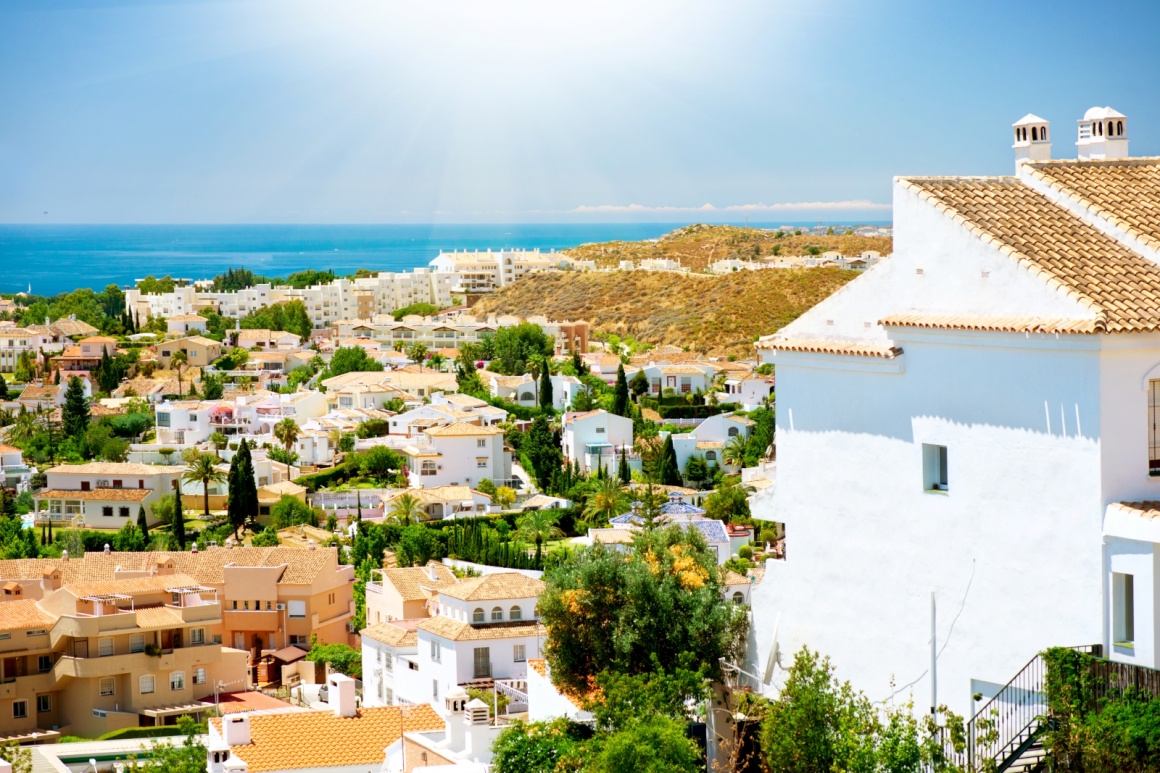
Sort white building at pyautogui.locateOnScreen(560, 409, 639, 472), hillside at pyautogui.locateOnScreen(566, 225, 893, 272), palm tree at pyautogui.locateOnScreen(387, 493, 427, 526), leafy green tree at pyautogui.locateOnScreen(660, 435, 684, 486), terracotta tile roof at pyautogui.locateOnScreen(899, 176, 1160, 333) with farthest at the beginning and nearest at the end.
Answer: hillside at pyautogui.locateOnScreen(566, 225, 893, 272) < white building at pyautogui.locateOnScreen(560, 409, 639, 472) < leafy green tree at pyautogui.locateOnScreen(660, 435, 684, 486) < palm tree at pyautogui.locateOnScreen(387, 493, 427, 526) < terracotta tile roof at pyautogui.locateOnScreen(899, 176, 1160, 333)

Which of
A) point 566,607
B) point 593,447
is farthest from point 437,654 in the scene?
point 593,447

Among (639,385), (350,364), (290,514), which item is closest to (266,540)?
(290,514)

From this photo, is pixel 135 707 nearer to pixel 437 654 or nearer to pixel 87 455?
pixel 437 654

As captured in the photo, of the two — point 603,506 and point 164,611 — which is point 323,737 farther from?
point 603,506

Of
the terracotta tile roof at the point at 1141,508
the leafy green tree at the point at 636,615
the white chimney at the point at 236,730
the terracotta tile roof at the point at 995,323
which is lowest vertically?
the white chimney at the point at 236,730

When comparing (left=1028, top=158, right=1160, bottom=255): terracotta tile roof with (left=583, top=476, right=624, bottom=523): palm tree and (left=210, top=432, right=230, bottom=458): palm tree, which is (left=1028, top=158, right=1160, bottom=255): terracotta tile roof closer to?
(left=583, top=476, right=624, bottom=523): palm tree

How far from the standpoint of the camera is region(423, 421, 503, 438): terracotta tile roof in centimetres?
7169

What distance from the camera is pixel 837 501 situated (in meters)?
15.0

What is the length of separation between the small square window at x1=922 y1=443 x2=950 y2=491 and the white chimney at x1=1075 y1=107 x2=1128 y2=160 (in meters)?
3.23

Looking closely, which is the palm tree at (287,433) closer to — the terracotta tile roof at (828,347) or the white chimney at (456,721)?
the white chimney at (456,721)

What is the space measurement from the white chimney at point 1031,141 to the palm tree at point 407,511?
49539 mm

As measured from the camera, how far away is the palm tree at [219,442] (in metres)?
77.5

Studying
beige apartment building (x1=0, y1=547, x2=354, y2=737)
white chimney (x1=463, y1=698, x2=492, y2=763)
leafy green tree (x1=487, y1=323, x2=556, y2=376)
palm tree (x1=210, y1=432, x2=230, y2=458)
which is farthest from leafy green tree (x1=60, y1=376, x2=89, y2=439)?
white chimney (x1=463, y1=698, x2=492, y2=763)

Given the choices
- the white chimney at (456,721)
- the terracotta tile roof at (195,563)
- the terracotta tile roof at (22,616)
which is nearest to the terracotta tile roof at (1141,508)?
the white chimney at (456,721)
